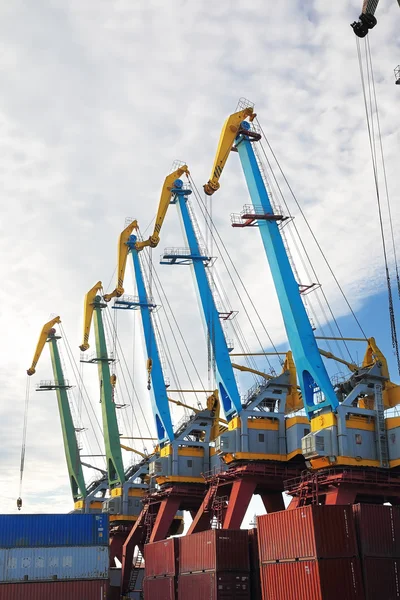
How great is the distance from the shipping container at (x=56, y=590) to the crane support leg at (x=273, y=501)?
1187 centimetres

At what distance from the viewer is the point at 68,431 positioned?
74438 millimetres

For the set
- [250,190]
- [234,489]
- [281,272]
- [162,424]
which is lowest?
[234,489]

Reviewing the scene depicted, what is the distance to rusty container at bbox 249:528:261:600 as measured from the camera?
34344mm

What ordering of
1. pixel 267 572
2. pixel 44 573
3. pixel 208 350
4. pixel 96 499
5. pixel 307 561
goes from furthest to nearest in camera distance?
pixel 96 499, pixel 208 350, pixel 44 573, pixel 267 572, pixel 307 561

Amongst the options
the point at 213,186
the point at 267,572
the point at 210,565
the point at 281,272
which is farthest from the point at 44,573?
the point at 213,186

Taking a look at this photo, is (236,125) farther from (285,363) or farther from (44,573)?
(44,573)

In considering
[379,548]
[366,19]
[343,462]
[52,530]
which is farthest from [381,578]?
[366,19]

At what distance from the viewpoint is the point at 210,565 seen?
3438cm

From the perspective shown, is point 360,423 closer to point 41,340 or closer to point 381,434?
point 381,434

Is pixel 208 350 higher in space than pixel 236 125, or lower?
lower

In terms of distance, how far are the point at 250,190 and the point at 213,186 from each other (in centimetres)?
242

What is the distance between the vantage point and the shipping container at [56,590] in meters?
38.5

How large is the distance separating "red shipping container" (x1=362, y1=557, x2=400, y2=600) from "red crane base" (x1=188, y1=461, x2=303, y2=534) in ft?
44.0

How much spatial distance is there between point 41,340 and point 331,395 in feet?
164
